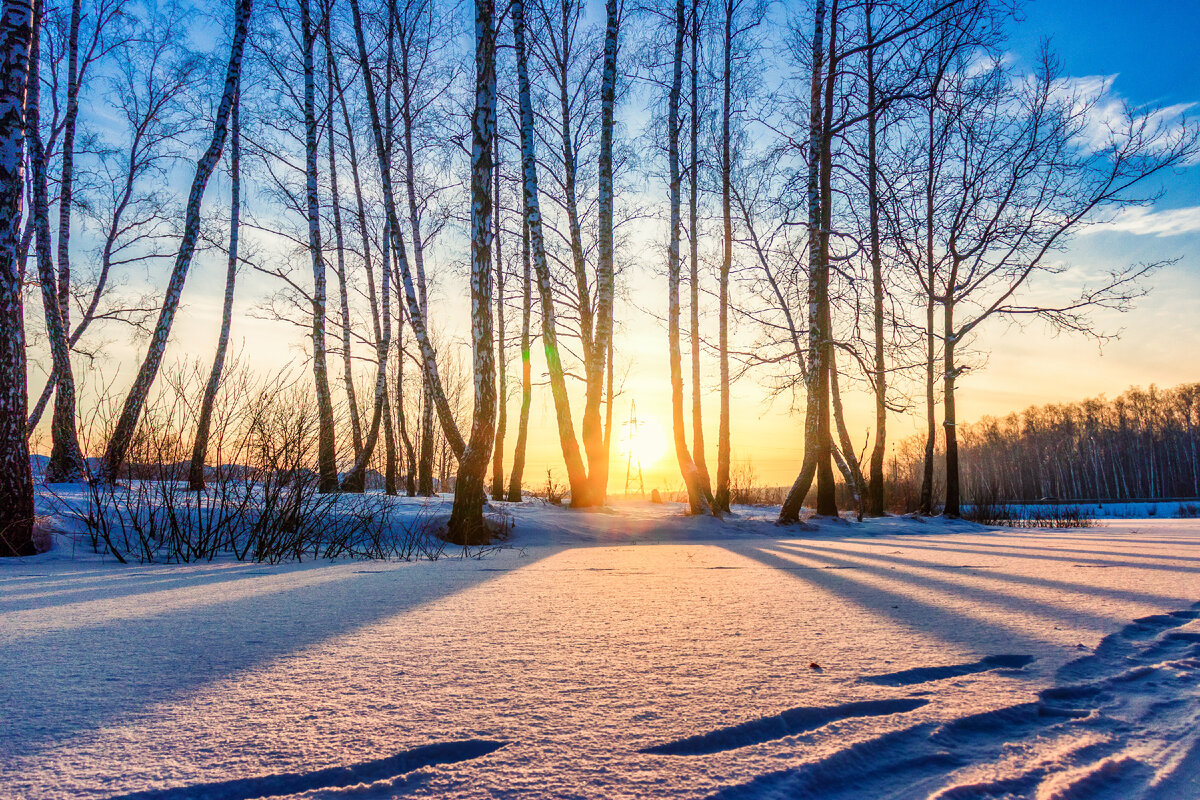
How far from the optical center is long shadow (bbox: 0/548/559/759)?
3.52 feet

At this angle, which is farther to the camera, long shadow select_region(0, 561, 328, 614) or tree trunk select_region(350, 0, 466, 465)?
tree trunk select_region(350, 0, 466, 465)

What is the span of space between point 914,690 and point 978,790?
0.38 metres

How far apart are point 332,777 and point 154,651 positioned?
3.27 feet

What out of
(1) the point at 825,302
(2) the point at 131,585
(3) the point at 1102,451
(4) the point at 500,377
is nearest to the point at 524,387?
(4) the point at 500,377

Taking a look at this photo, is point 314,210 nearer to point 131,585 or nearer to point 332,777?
point 131,585

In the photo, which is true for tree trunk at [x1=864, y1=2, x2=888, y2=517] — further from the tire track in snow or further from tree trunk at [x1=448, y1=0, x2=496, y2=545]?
the tire track in snow

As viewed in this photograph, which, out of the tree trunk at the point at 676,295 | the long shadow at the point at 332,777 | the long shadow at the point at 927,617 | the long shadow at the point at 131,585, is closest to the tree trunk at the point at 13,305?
the long shadow at the point at 131,585

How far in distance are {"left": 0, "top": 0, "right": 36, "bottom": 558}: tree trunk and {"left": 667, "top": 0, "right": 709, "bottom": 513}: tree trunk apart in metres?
8.31

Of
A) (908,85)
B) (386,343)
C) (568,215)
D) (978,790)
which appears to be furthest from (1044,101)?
(978,790)

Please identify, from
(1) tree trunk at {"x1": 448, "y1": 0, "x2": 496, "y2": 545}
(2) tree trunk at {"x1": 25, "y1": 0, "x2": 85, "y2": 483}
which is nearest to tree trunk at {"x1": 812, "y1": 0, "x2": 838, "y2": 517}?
(1) tree trunk at {"x1": 448, "y1": 0, "x2": 496, "y2": 545}

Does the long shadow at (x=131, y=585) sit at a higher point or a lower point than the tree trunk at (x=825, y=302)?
lower

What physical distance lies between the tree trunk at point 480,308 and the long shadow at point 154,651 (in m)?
3.64

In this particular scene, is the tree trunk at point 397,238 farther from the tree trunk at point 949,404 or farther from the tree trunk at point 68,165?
the tree trunk at point 949,404

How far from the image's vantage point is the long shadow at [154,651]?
1.07 meters
